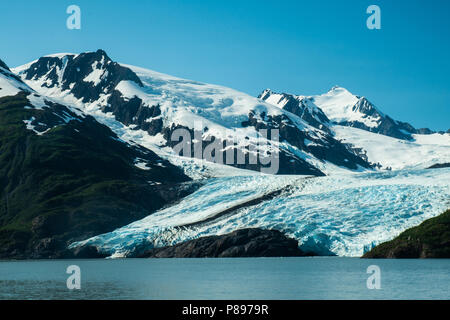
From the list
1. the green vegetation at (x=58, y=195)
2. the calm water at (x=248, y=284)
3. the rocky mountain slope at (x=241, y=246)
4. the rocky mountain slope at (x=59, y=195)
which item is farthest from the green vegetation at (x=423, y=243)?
the green vegetation at (x=58, y=195)

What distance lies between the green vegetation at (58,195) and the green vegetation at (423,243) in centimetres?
6759

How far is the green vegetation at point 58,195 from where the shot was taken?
13900cm

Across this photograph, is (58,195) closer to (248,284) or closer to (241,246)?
(241,246)

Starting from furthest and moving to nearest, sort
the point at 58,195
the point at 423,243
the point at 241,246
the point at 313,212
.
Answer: the point at 58,195 < the point at 313,212 < the point at 241,246 < the point at 423,243

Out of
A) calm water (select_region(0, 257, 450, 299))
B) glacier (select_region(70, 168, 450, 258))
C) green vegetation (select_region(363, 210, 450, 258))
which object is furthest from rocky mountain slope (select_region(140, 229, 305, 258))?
calm water (select_region(0, 257, 450, 299))

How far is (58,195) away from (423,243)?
340 feet

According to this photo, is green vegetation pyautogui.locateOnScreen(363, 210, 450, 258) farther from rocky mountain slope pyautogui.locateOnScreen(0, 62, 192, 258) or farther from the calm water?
rocky mountain slope pyautogui.locateOnScreen(0, 62, 192, 258)

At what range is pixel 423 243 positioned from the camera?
9331cm

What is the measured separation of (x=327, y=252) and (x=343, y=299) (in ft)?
204

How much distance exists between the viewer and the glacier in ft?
354

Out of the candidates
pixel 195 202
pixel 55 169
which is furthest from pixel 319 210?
pixel 55 169

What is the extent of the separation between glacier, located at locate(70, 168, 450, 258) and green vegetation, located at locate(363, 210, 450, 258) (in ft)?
16.3

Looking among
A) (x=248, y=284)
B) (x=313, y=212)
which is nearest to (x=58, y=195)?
(x=313, y=212)
